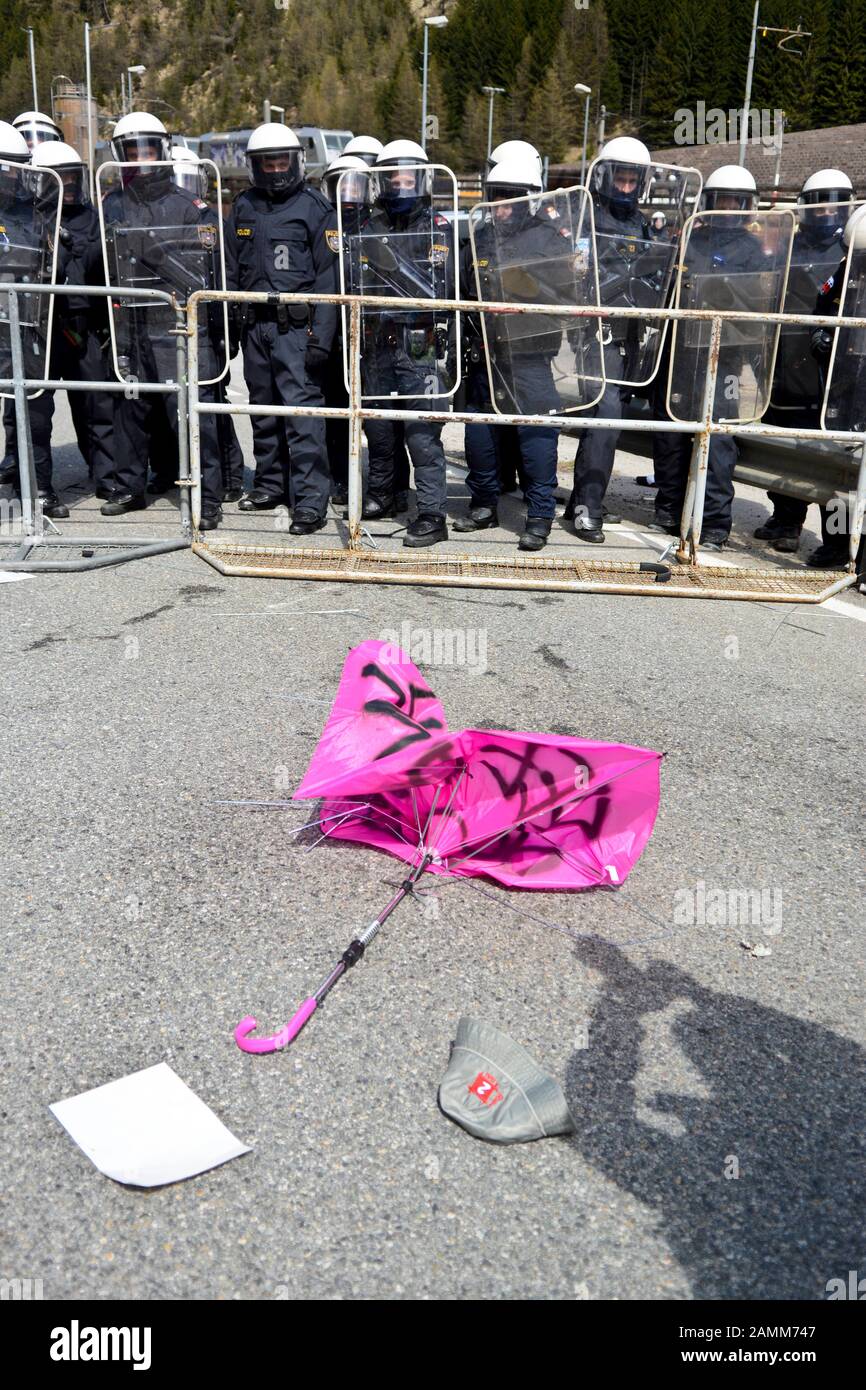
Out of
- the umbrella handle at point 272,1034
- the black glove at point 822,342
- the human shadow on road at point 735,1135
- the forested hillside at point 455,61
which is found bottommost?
the human shadow on road at point 735,1135

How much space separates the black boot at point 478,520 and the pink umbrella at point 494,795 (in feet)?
15.7

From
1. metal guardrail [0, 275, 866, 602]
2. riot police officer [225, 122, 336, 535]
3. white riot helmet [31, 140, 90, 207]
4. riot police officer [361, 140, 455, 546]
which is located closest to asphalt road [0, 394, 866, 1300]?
metal guardrail [0, 275, 866, 602]

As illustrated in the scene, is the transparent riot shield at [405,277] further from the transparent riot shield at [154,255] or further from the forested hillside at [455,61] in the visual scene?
the forested hillside at [455,61]

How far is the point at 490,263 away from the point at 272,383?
1.66 meters

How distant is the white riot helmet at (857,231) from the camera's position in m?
7.41

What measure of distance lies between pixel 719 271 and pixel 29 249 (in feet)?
14.0

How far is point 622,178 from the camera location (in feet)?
26.3

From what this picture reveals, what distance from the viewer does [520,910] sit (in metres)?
3.50

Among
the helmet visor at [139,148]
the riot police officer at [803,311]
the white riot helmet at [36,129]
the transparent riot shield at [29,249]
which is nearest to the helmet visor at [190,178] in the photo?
the helmet visor at [139,148]

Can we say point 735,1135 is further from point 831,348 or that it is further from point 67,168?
point 67,168

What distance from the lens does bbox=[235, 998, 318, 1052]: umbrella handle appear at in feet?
9.14

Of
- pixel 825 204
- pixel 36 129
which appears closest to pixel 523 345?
pixel 825 204

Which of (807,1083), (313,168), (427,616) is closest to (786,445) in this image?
(427,616)
